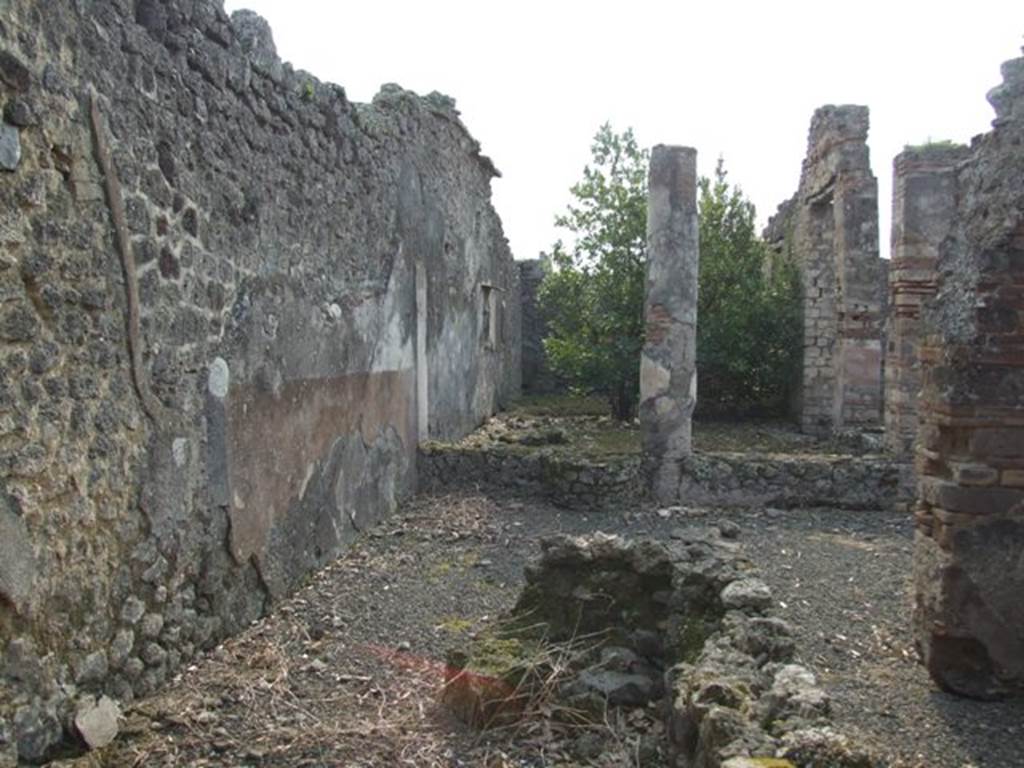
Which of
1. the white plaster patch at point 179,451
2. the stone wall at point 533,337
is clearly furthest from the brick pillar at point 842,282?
the white plaster patch at point 179,451

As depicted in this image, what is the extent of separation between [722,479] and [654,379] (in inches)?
43.5

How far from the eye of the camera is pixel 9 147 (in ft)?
9.25

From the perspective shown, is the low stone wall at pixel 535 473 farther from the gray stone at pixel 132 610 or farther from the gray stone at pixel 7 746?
the gray stone at pixel 7 746

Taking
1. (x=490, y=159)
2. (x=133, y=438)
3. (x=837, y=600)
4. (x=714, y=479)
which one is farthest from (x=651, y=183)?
(x=133, y=438)

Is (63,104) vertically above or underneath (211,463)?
above

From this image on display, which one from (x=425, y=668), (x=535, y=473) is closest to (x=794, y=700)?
(x=425, y=668)

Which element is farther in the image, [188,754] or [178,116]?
[178,116]

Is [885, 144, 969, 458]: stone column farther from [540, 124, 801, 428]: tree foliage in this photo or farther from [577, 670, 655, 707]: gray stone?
[577, 670, 655, 707]: gray stone

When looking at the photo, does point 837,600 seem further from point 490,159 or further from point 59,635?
point 490,159

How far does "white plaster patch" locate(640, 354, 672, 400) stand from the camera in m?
8.38

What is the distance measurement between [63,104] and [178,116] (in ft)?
2.92

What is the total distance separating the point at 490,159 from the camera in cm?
1170

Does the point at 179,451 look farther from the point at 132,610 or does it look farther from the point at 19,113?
the point at 19,113

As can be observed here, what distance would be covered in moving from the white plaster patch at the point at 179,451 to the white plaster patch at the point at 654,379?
200 inches
